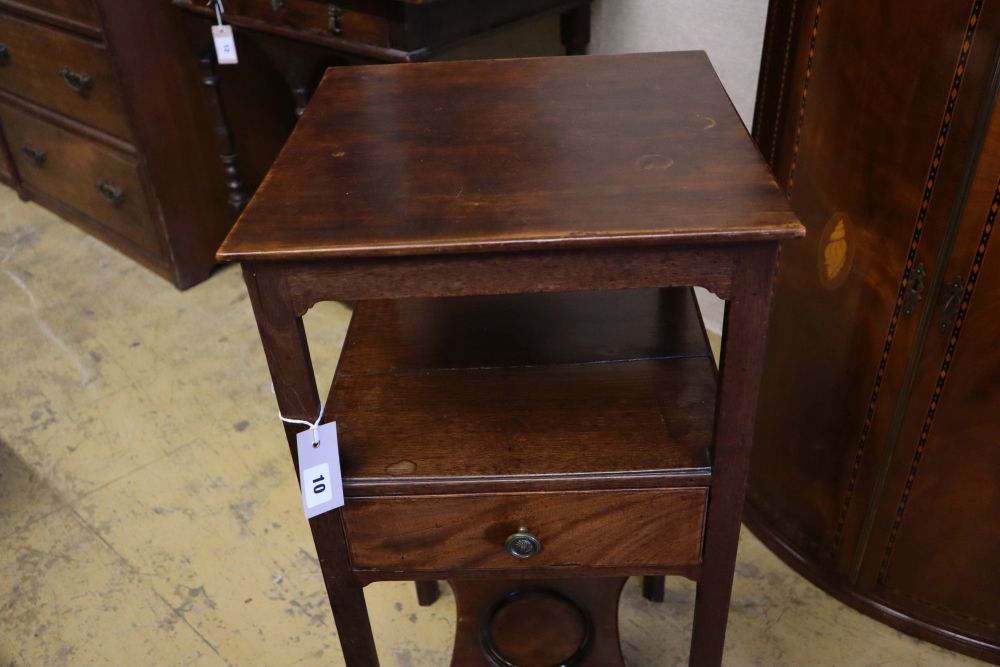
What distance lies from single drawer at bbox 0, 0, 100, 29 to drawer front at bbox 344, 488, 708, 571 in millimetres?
1636

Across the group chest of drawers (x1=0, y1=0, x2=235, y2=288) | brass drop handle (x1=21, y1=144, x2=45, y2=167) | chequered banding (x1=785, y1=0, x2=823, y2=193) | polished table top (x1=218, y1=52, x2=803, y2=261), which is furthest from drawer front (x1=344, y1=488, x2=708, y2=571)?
brass drop handle (x1=21, y1=144, x2=45, y2=167)

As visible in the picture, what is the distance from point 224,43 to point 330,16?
40 centimetres

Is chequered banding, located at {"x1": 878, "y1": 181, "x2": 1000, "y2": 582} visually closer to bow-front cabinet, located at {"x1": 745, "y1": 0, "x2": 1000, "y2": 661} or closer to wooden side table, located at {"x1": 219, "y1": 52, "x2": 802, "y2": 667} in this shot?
bow-front cabinet, located at {"x1": 745, "y1": 0, "x2": 1000, "y2": 661}

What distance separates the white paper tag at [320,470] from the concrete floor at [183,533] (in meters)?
0.63

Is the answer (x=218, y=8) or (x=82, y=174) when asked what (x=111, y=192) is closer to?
(x=82, y=174)

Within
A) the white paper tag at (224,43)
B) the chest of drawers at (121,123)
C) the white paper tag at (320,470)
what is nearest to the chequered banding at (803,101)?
the white paper tag at (320,470)

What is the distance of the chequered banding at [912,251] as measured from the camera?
0.96m

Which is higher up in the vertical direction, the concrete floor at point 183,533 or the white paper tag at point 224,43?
the white paper tag at point 224,43

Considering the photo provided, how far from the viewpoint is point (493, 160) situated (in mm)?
879

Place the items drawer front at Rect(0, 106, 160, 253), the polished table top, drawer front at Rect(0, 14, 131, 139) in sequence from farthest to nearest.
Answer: drawer front at Rect(0, 106, 160, 253)
drawer front at Rect(0, 14, 131, 139)
the polished table top

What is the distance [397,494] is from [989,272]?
2.52 feet

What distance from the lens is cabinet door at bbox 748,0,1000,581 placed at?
100cm

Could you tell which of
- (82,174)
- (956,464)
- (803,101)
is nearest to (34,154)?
(82,174)

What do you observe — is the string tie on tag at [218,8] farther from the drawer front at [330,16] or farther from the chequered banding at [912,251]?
the chequered banding at [912,251]
